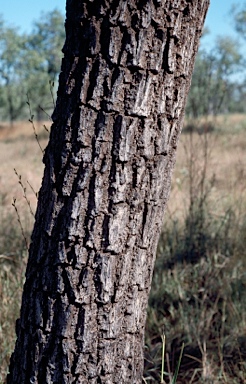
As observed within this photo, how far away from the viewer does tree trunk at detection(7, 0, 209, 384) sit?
153 cm

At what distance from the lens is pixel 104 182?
5.14 feet

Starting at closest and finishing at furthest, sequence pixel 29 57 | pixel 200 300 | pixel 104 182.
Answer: pixel 104 182
pixel 200 300
pixel 29 57

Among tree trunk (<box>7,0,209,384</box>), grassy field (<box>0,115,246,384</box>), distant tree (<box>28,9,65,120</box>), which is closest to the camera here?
tree trunk (<box>7,0,209,384</box>)

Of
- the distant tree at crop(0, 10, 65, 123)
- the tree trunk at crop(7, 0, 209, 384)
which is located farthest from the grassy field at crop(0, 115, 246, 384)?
the distant tree at crop(0, 10, 65, 123)

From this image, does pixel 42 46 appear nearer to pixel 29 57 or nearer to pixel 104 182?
pixel 29 57

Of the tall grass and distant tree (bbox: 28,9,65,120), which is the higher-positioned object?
distant tree (bbox: 28,9,65,120)

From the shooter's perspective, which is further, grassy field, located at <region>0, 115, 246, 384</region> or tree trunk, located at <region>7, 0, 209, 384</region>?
grassy field, located at <region>0, 115, 246, 384</region>

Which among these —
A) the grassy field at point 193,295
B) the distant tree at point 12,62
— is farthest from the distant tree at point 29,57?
the grassy field at point 193,295

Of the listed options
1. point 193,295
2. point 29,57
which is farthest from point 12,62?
point 193,295

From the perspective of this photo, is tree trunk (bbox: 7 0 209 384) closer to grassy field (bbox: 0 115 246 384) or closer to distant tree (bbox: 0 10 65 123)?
grassy field (bbox: 0 115 246 384)

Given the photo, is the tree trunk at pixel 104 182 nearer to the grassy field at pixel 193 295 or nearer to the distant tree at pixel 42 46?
the grassy field at pixel 193 295

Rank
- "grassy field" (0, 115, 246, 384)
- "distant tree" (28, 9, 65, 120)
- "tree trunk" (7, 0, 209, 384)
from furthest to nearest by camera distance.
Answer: "distant tree" (28, 9, 65, 120) < "grassy field" (0, 115, 246, 384) < "tree trunk" (7, 0, 209, 384)

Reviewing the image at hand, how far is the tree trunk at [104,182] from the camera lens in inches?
60.3

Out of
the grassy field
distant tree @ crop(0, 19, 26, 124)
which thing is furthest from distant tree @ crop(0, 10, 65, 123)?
the grassy field
